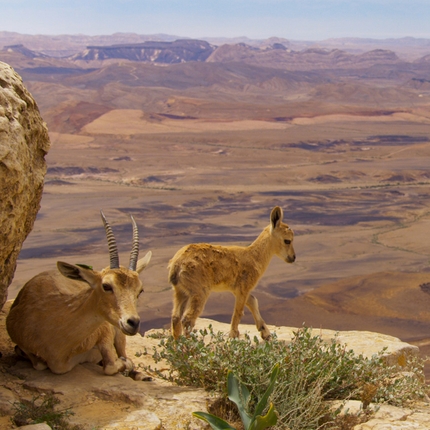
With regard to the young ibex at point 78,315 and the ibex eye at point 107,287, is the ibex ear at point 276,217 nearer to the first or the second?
the young ibex at point 78,315

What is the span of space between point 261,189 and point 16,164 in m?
42.5

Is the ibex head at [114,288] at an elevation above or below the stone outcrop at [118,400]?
above

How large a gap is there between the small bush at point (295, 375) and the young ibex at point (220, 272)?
1646mm

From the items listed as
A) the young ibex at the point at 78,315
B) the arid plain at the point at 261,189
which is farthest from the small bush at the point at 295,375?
the arid plain at the point at 261,189

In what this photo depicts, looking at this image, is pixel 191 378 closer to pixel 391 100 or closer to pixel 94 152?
pixel 94 152

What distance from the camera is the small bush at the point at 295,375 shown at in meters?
5.97

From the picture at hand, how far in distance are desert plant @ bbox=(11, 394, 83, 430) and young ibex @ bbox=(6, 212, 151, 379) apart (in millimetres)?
642

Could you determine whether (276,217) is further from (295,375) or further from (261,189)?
(261,189)

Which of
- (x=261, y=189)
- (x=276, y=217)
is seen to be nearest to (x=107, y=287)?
(x=276, y=217)

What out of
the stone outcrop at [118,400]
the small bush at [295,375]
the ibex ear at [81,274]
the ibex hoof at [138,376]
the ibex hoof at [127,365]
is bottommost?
the ibex hoof at [138,376]

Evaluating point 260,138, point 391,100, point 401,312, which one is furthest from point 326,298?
point 391,100

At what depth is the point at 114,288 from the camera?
20.1 ft

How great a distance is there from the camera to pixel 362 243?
111ft

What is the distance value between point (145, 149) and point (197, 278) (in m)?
57.6
